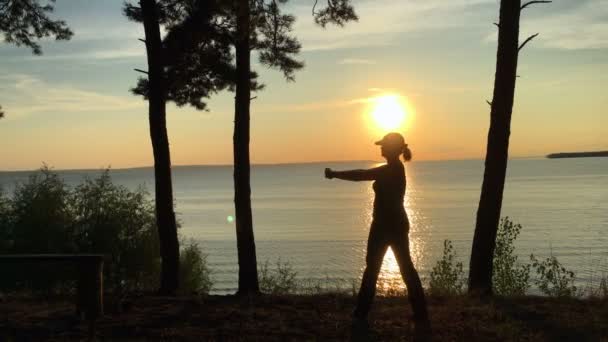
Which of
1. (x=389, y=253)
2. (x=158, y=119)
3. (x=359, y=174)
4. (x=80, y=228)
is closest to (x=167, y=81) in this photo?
(x=158, y=119)

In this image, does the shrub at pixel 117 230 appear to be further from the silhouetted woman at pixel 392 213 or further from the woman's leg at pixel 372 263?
the silhouetted woman at pixel 392 213

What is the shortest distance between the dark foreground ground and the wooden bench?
0.77 feet

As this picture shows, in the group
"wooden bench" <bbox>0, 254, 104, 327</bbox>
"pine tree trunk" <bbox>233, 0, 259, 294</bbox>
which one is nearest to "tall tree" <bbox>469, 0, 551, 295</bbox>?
"pine tree trunk" <bbox>233, 0, 259, 294</bbox>

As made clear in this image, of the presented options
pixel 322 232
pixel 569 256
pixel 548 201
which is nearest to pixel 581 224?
pixel 569 256

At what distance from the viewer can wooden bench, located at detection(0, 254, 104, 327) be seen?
830 cm

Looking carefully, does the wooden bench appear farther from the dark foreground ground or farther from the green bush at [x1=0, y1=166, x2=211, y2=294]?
the green bush at [x1=0, y1=166, x2=211, y2=294]

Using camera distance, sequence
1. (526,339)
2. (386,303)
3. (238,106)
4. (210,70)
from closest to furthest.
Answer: (526,339) → (386,303) → (238,106) → (210,70)

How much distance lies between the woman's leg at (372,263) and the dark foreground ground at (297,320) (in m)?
0.36

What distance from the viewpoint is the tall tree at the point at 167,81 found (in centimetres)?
1147

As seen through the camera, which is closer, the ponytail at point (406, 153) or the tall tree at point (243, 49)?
the ponytail at point (406, 153)

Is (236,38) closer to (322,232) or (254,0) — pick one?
(254,0)

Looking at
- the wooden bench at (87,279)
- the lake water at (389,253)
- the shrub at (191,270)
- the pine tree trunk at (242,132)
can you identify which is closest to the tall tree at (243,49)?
the pine tree trunk at (242,132)

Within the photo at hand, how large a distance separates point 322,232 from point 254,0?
59049 millimetres

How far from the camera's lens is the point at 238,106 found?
1184 cm
